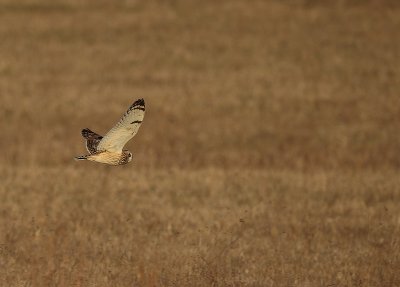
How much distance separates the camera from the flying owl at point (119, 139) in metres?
7.19

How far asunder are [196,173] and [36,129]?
5.69 metres

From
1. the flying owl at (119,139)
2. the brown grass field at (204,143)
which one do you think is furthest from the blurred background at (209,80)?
the flying owl at (119,139)

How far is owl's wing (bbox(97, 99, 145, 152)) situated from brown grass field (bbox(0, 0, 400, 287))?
66.1 inches

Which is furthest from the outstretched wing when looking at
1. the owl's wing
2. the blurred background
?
the blurred background

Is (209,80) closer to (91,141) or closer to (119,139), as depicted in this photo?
(91,141)

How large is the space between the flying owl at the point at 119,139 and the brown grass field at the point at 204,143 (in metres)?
1.54

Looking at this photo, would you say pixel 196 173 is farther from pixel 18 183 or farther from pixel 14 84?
pixel 14 84

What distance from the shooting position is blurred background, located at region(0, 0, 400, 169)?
1792 centimetres

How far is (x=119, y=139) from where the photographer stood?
7.29 metres

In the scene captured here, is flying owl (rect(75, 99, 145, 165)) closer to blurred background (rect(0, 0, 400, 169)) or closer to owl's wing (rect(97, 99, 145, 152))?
owl's wing (rect(97, 99, 145, 152))

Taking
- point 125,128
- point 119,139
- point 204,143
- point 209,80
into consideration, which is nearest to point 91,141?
point 119,139

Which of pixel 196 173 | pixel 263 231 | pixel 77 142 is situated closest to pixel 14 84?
pixel 77 142

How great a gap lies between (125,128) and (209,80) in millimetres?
17484

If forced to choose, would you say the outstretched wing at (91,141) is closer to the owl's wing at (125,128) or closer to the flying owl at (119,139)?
the flying owl at (119,139)
